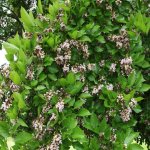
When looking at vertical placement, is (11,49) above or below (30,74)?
above

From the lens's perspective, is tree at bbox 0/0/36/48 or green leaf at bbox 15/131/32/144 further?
tree at bbox 0/0/36/48

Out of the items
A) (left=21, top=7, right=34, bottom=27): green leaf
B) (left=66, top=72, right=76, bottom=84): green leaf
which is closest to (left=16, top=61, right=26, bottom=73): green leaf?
(left=66, top=72, right=76, bottom=84): green leaf

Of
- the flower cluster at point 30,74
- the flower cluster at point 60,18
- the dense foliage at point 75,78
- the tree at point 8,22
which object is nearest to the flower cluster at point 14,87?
the dense foliage at point 75,78

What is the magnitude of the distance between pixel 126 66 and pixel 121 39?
0.30m

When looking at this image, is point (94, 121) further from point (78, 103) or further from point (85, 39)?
A: point (85, 39)

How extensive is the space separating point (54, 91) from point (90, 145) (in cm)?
52

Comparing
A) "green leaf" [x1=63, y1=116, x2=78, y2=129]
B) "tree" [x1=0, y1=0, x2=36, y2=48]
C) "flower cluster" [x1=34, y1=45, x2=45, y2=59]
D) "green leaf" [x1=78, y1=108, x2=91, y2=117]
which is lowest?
"green leaf" [x1=63, y1=116, x2=78, y2=129]

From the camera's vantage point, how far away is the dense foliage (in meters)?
3.20

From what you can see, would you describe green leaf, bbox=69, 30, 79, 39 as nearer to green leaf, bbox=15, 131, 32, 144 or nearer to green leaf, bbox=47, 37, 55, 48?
green leaf, bbox=47, 37, 55, 48

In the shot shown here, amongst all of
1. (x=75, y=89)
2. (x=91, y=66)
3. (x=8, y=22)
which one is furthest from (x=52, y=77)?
(x=8, y=22)

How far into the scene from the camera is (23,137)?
125 inches

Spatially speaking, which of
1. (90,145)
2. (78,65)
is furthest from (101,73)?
(90,145)

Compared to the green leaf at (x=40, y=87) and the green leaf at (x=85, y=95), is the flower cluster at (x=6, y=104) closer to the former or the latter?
the green leaf at (x=40, y=87)

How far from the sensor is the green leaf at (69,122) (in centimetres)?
315
